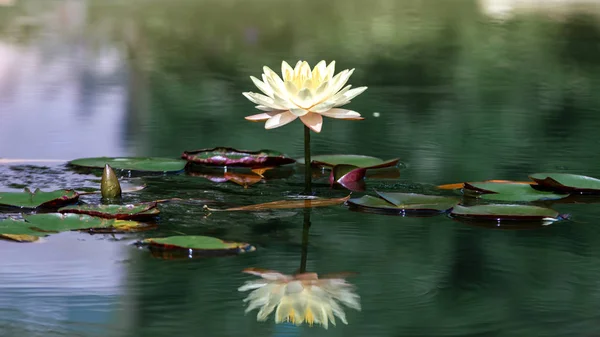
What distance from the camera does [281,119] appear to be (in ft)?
8.25

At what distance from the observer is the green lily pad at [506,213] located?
233 centimetres

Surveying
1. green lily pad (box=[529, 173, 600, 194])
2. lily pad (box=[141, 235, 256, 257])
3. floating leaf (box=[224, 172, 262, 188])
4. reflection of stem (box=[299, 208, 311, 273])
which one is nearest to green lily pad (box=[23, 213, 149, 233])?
lily pad (box=[141, 235, 256, 257])

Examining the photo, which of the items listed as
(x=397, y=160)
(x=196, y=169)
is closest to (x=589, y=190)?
(x=397, y=160)

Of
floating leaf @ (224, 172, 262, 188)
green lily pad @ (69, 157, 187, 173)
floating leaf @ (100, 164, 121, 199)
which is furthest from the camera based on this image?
green lily pad @ (69, 157, 187, 173)

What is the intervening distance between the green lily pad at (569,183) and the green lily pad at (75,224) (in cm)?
99

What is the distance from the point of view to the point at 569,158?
3.17 metres

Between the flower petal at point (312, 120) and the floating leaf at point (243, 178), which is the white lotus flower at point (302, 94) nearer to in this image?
the flower petal at point (312, 120)

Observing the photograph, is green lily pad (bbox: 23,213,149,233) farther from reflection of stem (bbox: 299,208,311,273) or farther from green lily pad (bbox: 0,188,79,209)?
reflection of stem (bbox: 299,208,311,273)

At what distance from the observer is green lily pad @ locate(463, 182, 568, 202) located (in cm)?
253

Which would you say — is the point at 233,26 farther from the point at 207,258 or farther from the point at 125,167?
the point at 207,258

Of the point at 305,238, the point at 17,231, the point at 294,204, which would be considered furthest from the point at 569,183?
the point at 17,231

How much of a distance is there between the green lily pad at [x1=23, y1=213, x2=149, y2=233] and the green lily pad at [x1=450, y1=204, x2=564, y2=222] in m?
0.68

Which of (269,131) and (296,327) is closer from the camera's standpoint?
(296,327)

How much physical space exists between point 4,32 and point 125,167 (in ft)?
19.8
